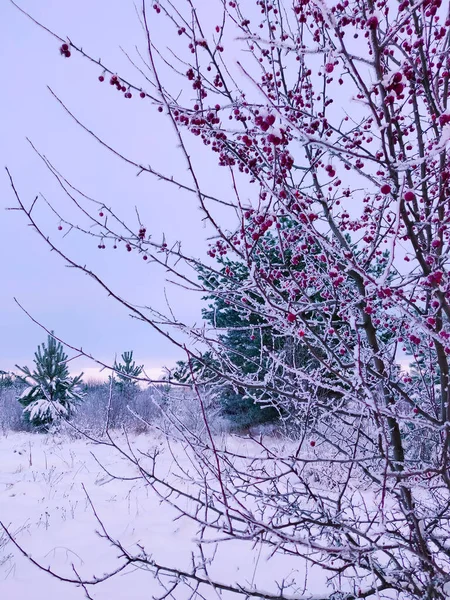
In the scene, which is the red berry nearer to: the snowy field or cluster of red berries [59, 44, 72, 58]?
cluster of red berries [59, 44, 72, 58]

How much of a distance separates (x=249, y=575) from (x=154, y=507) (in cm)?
235

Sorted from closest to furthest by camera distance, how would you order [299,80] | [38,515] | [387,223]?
[387,223]
[299,80]
[38,515]

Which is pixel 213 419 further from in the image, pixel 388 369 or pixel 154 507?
pixel 388 369

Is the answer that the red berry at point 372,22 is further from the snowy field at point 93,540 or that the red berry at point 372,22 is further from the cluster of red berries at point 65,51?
the snowy field at point 93,540

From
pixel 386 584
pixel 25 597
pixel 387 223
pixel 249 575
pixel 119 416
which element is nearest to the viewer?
pixel 386 584

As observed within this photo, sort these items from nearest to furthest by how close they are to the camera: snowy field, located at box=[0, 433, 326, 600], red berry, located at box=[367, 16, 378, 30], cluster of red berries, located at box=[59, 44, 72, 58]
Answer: red berry, located at box=[367, 16, 378, 30] < cluster of red berries, located at box=[59, 44, 72, 58] < snowy field, located at box=[0, 433, 326, 600]

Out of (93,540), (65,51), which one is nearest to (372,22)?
(65,51)

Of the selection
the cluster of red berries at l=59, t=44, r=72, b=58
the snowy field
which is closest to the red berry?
the cluster of red berries at l=59, t=44, r=72, b=58

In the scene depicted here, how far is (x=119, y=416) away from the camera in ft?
49.0

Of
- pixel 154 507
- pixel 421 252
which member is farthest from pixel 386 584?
pixel 154 507

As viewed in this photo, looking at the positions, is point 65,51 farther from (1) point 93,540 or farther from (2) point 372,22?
(1) point 93,540

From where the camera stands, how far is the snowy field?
3881 millimetres

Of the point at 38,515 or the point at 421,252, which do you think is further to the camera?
the point at 38,515

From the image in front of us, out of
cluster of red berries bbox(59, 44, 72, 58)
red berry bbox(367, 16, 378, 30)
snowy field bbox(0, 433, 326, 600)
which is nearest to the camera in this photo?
red berry bbox(367, 16, 378, 30)
